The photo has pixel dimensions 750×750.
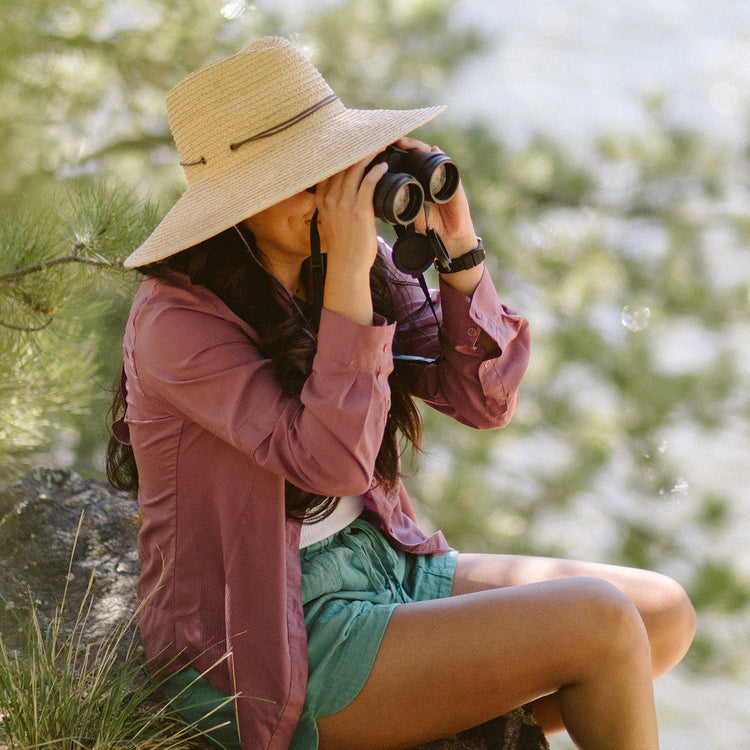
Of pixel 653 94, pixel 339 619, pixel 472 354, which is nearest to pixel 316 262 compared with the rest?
pixel 472 354

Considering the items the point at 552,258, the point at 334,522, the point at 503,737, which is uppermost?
the point at 334,522

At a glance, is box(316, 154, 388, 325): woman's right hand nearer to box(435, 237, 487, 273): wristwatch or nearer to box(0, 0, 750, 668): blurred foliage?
box(435, 237, 487, 273): wristwatch

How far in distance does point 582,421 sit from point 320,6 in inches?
69.1

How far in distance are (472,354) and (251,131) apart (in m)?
0.41

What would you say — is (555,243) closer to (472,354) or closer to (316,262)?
(472,354)

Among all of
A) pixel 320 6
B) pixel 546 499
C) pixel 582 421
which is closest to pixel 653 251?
Answer: pixel 582 421

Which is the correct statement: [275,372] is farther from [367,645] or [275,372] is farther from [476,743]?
[476,743]

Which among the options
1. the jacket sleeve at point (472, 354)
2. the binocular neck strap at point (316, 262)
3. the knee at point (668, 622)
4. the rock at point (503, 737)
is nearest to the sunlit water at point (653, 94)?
the jacket sleeve at point (472, 354)

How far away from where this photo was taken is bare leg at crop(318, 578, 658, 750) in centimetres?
94

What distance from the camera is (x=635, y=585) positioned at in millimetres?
1149

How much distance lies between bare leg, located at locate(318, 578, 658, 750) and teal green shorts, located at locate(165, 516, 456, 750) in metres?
0.02

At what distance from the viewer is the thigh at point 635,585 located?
3.72 feet

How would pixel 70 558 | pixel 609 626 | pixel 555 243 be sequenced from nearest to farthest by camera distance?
pixel 609 626
pixel 70 558
pixel 555 243

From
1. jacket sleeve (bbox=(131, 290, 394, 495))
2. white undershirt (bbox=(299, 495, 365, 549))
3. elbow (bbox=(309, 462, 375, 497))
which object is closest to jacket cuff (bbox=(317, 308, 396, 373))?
jacket sleeve (bbox=(131, 290, 394, 495))
